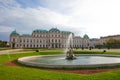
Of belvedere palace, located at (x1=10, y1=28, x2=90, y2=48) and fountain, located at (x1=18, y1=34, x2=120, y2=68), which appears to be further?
belvedere palace, located at (x1=10, y1=28, x2=90, y2=48)

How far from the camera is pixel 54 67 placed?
16422 millimetres

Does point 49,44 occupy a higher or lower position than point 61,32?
lower

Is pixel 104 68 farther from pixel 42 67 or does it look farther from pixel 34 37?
pixel 34 37

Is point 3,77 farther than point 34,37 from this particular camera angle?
No

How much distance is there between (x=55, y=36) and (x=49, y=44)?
27.2 feet

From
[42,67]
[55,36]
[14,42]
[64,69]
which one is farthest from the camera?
[55,36]

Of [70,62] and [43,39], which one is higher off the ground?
[43,39]

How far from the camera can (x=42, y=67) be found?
56.1 feet

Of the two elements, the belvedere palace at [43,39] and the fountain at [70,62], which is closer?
the fountain at [70,62]

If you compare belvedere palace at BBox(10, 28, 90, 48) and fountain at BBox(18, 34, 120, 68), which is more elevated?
belvedere palace at BBox(10, 28, 90, 48)

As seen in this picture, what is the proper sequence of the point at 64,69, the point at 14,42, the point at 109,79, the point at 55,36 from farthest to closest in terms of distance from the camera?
the point at 55,36
the point at 14,42
the point at 64,69
the point at 109,79

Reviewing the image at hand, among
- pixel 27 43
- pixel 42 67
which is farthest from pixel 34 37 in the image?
pixel 42 67

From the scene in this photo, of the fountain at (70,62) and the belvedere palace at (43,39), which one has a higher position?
the belvedere palace at (43,39)

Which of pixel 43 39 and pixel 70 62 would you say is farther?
pixel 43 39
